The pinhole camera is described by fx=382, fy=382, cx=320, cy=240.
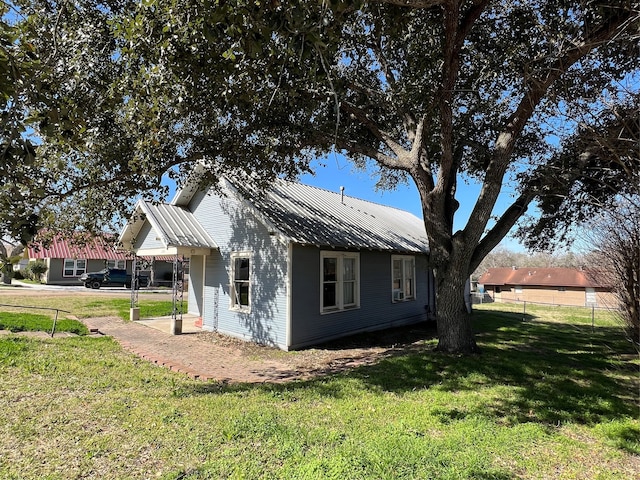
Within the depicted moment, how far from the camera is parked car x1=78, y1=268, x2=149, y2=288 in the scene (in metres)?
32.0

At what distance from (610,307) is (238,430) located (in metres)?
6.43

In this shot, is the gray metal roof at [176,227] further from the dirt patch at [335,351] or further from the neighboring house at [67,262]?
the neighboring house at [67,262]

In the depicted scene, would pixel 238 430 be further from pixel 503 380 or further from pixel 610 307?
pixel 610 307

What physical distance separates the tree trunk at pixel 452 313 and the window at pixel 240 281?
5539 mm

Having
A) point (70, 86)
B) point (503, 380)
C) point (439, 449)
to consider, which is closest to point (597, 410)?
point (503, 380)

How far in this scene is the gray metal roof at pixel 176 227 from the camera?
11.5m

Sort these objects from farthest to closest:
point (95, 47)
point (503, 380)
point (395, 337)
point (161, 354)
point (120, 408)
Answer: point (395, 337) < point (161, 354) < point (503, 380) < point (95, 47) < point (120, 408)

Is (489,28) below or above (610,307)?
above

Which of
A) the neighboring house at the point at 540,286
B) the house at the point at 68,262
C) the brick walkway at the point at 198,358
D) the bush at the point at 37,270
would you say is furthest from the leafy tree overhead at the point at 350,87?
the neighboring house at the point at 540,286

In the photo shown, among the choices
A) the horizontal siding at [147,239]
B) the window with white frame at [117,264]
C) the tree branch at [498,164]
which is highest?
the tree branch at [498,164]

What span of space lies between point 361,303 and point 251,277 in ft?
12.3

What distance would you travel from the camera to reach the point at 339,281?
38.2ft

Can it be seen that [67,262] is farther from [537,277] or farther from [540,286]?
[537,277]

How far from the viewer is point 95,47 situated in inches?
258
